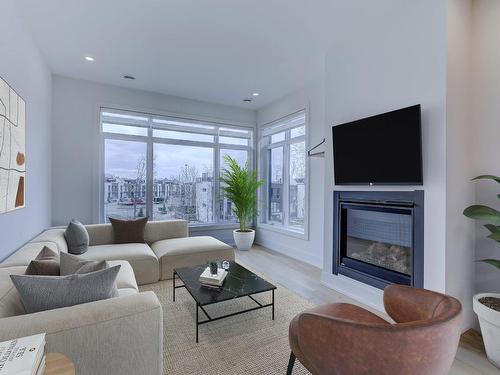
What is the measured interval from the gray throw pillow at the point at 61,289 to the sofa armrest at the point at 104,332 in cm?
10

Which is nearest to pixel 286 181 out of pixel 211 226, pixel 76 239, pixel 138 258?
pixel 211 226

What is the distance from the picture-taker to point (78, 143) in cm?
421

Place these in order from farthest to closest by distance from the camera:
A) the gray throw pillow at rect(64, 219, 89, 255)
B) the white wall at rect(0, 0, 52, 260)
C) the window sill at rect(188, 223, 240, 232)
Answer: the window sill at rect(188, 223, 240, 232) < the gray throw pillow at rect(64, 219, 89, 255) < the white wall at rect(0, 0, 52, 260)

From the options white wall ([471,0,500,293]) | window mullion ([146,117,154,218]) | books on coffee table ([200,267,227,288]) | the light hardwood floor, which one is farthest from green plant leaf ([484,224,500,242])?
window mullion ([146,117,154,218])

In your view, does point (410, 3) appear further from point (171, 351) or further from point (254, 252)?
point (254, 252)

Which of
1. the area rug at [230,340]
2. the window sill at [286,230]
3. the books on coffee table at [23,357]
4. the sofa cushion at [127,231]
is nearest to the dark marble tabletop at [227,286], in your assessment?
the area rug at [230,340]

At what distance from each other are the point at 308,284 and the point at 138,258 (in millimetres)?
2112

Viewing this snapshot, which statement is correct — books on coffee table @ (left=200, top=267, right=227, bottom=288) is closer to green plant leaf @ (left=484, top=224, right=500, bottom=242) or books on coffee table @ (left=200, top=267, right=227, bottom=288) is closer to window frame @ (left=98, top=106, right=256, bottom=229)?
green plant leaf @ (left=484, top=224, right=500, bottom=242)

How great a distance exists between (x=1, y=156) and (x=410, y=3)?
371 cm

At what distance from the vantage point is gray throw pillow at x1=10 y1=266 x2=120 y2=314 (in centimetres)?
135

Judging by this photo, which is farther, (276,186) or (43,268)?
(276,186)

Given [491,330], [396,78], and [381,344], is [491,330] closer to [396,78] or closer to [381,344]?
[381,344]

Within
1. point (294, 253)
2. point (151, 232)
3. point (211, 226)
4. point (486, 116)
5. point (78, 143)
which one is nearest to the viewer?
point (486, 116)

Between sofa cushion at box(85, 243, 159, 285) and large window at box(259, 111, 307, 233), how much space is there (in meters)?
2.41
